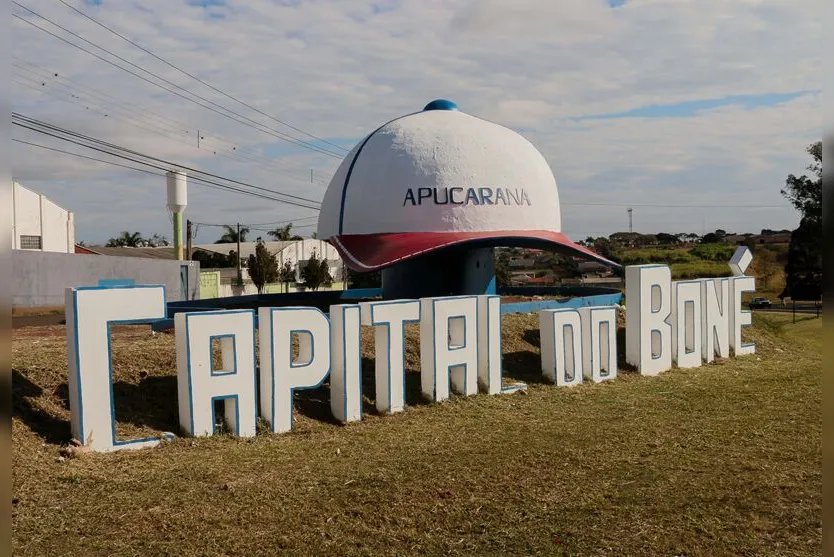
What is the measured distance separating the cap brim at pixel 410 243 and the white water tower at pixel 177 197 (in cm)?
2707

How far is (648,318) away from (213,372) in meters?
10.4

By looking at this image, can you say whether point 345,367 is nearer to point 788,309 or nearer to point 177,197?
point 177,197

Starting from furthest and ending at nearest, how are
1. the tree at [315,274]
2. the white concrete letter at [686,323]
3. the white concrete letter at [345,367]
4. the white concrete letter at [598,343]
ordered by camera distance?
1. the tree at [315,274]
2. the white concrete letter at [686,323]
3. the white concrete letter at [598,343]
4. the white concrete letter at [345,367]

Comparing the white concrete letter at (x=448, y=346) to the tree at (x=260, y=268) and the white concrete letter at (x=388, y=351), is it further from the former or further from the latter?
the tree at (x=260, y=268)

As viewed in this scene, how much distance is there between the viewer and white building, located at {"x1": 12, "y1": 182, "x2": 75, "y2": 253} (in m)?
41.8

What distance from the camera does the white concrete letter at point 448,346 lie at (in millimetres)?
13133

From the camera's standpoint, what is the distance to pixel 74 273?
3359 cm

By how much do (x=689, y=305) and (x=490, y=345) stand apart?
663 centimetres

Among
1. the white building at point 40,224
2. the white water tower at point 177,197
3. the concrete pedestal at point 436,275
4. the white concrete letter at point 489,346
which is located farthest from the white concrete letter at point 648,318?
the white building at point 40,224

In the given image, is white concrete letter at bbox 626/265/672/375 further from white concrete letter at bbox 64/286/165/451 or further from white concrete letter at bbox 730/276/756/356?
white concrete letter at bbox 64/286/165/451

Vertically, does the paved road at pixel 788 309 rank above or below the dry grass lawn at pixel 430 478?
below

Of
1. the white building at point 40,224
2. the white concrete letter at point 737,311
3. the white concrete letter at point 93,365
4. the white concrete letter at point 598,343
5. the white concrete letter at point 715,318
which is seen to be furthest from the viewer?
the white building at point 40,224

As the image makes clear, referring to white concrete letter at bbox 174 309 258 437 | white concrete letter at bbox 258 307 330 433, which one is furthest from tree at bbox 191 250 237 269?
white concrete letter at bbox 174 309 258 437

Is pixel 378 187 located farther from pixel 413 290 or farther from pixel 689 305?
pixel 689 305
